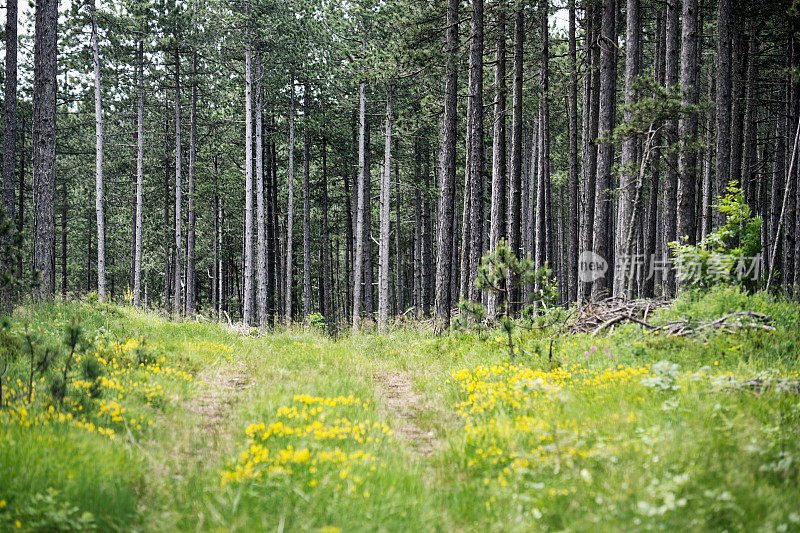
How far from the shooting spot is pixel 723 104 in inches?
557

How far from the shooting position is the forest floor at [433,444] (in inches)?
116

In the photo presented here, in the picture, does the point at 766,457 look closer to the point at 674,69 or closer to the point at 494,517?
the point at 494,517

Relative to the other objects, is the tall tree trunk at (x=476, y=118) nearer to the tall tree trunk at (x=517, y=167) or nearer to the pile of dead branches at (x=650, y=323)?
the tall tree trunk at (x=517, y=167)

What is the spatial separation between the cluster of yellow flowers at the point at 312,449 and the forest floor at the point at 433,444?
2cm

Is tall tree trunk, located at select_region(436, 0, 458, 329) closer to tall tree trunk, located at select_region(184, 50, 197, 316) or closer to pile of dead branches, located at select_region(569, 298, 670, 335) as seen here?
pile of dead branches, located at select_region(569, 298, 670, 335)

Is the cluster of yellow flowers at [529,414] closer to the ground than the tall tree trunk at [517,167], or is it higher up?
closer to the ground

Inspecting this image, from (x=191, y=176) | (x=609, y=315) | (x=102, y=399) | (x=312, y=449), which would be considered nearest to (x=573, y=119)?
(x=609, y=315)

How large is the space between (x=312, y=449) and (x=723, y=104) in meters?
15.7

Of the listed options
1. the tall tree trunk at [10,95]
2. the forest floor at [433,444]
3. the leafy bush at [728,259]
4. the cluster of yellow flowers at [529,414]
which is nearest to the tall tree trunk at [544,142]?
the leafy bush at [728,259]

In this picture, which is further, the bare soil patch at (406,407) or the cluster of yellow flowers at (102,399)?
the bare soil patch at (406,407)

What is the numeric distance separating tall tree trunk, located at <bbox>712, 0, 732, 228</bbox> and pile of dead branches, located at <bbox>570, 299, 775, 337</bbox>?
703 centimetres

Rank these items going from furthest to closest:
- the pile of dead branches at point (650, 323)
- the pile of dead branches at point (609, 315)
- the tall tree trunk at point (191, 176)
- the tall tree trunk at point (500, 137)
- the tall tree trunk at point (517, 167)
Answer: the tall tree trunk at point (191, 176)
the tall tree trunk at point (500, 137)
the tall tree trunk at point (517, 167)
the pile of dead branches at point (609, 315)
the pile of dead branches at point (650, 323)

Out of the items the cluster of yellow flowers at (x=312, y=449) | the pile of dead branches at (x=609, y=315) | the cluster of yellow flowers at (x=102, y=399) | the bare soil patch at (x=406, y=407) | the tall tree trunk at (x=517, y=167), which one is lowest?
the bare soil patch at (x=406, y=407)

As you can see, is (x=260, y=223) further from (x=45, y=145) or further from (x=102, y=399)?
(x=102, y=399)
